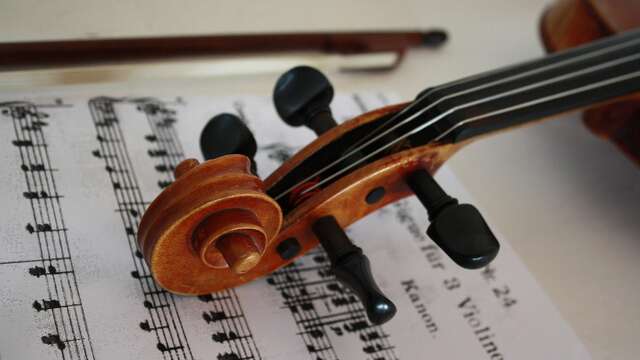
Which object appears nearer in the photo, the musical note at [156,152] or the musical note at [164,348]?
the musical note at [164,348]

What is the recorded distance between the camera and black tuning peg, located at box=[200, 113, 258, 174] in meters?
0.93

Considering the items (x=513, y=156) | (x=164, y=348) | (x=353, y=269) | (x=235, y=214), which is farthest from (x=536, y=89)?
(x=164, y=348)

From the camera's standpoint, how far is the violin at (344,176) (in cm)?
80

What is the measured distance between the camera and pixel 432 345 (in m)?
1.01

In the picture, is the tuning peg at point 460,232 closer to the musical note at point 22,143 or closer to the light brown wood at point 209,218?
the light brown wood at point 209,218

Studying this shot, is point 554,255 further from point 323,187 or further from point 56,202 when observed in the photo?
point 56,202

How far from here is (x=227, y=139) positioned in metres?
0.93

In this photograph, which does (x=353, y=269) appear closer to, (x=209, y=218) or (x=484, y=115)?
(x=209, y=218)

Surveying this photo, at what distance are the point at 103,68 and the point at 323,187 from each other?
47 cm

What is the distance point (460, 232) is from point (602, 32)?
646mm

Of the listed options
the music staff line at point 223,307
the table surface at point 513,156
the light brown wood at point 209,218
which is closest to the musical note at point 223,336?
the music staff line at point 223,307

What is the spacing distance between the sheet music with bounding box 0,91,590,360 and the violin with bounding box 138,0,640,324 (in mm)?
70

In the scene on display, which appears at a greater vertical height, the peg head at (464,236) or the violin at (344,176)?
the violin at (344,176)

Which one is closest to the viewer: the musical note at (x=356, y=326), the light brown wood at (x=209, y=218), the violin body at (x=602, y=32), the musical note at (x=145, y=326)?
the light brown wood at (x=209, y=218)
